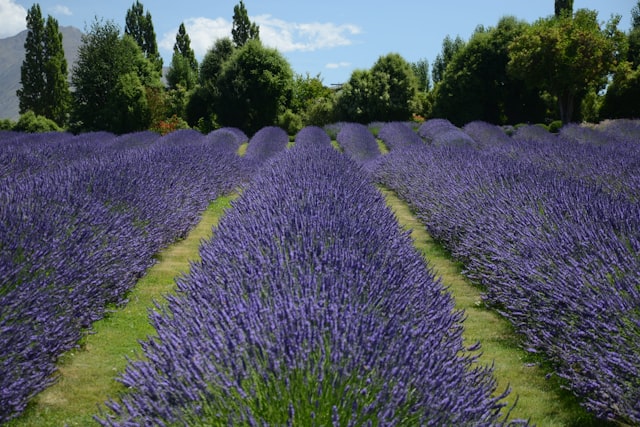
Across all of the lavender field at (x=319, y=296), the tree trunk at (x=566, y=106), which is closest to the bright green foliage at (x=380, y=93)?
the tree trunk at (x=566, y=106)

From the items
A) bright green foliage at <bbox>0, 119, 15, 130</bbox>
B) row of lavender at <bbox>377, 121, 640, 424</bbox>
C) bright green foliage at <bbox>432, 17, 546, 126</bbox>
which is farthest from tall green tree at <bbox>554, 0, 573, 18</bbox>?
row of lavender at <bbox>377, 121, 640, 424</bbox>

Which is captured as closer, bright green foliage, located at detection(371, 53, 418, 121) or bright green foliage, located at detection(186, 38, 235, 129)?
bright green foliage, located at detection(186, 38, 235, 129)

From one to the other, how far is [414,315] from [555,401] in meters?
1.06

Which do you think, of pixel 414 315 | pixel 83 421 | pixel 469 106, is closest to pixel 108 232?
pixel 83 421

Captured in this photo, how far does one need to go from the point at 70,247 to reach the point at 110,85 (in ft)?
74.3

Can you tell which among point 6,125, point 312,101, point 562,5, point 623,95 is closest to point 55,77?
point 6,125

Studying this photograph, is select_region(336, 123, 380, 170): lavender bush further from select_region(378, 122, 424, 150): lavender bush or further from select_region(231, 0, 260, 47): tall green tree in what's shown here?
select_region(231, 0, 260, 47): tall green tree

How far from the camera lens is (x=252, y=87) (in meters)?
24.5

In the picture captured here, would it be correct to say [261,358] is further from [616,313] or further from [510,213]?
Answer: [510,213]

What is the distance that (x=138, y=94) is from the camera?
73.6 ft

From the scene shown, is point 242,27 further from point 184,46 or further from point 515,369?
point 515,369

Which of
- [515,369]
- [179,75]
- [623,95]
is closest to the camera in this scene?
[515,369]

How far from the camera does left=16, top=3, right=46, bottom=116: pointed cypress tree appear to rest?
33.8m

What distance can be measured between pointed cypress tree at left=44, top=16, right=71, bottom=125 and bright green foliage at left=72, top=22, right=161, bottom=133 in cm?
886
